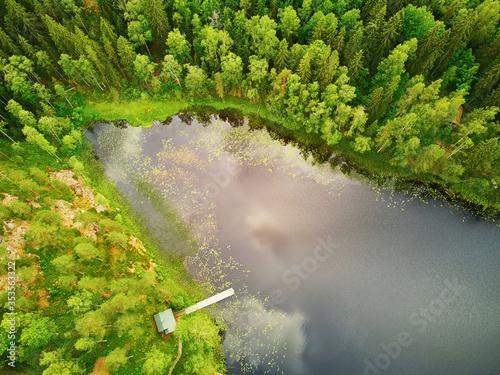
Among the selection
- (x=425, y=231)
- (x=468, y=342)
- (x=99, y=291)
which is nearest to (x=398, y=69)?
(x=425, y=231)

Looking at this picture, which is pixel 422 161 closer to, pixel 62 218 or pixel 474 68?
pixel 474 68

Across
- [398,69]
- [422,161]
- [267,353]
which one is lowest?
[267,353]

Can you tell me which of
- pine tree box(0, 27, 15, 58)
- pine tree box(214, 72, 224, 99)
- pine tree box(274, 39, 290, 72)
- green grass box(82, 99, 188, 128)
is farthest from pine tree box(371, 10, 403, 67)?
pine tree box(0, 27, 15, 58)

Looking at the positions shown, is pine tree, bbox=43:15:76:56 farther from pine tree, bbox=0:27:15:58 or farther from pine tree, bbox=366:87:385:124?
pine tree, bbox=366:87:385:124

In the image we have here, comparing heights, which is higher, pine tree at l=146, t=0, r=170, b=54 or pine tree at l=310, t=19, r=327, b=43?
pine tree at l=310, t=19, r=327, b=43

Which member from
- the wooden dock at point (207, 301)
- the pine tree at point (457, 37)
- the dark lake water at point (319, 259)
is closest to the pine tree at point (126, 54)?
the dark lake water at point (319, 259)

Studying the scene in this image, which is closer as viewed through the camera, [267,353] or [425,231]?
[267,353]
